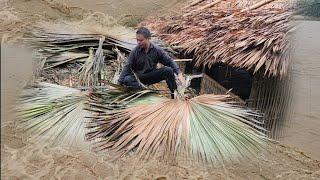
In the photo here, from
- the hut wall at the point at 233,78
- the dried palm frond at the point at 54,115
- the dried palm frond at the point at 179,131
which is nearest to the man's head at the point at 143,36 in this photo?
the dried palm frond at the point at 179,131

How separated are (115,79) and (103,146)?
1.51 metres

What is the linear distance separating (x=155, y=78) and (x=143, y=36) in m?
0.50

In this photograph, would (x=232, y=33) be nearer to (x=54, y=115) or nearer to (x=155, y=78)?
(x=155, y=78)

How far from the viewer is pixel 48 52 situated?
6652mm

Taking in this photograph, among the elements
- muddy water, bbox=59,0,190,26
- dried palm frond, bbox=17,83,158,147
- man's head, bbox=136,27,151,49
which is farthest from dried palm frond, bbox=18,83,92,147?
muddy water, bbox=59,0,190,26

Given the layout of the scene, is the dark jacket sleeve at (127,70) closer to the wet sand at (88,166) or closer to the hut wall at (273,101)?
the wet sand at (88,166)

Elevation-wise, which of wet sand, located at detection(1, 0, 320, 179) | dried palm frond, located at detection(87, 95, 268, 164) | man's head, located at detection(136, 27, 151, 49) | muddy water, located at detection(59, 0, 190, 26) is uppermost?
muddy water, located at detection(59, 0, 190, 26)

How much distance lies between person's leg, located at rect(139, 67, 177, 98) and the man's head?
11.1 inches

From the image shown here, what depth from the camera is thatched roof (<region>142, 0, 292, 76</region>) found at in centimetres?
569

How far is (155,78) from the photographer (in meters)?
5.76

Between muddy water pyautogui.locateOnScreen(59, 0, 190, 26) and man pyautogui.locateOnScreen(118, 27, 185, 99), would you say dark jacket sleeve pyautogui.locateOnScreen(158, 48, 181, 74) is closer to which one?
man pyautogui.locateOnScreen(118, 27, 185, 99)

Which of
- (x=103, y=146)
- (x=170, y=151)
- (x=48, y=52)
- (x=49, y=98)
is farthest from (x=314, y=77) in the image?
(x=48, y=52)

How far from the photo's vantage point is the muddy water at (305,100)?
5.54 meters

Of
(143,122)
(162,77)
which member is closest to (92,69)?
(162,77)
